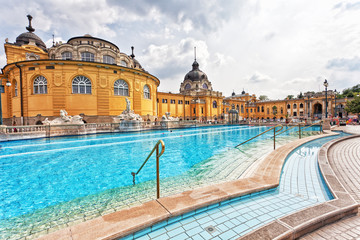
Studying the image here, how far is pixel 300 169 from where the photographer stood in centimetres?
463

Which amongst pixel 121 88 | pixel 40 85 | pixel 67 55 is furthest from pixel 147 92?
pixel 40 85

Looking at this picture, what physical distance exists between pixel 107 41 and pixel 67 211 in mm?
30582

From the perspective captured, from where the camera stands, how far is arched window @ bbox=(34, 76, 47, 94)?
19.9 m

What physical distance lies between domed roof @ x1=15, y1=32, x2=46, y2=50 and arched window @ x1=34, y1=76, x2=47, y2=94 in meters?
12.4

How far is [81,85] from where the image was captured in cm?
2088

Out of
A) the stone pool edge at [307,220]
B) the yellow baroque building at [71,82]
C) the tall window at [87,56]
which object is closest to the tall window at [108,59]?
the yellow baroque building at [71,82]

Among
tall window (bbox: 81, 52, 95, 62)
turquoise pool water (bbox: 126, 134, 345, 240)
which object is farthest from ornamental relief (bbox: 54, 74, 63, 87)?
turquoise pool water (bbox: 126, 134, 345, 240)

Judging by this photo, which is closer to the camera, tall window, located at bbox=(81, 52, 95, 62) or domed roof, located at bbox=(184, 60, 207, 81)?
tall window, located at bbox=(81, 52, 95, 62)

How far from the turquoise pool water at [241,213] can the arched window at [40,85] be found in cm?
2558

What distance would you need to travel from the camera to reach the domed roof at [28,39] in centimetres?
2599

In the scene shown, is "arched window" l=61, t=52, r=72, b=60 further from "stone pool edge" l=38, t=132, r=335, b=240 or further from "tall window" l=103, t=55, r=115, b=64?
"stone pool edge" l=38, t=132, r=335, b=240

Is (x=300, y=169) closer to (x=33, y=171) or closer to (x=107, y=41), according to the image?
(x=33, y=171)

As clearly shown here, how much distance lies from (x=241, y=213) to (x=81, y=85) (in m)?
24.3

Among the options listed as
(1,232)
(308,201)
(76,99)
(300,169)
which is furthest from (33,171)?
(76,99)
